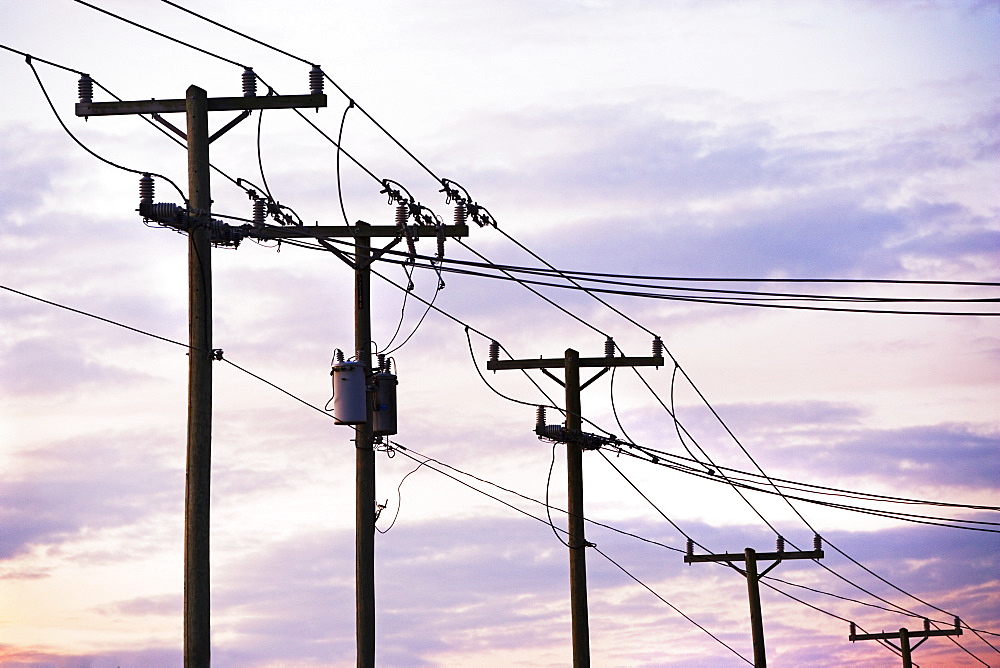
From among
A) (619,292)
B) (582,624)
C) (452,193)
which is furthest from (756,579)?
(452,193)

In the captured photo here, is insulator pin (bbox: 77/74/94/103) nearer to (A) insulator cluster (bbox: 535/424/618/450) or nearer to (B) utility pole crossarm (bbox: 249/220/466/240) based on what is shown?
(B) utility pole crossarm (bbox: 249/220/466/240)

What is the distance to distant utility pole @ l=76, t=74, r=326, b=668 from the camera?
55.1 feet

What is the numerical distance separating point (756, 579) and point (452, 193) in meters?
24.4

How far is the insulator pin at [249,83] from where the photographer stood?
18.3 meters

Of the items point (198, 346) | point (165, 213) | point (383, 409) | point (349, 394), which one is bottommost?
point (198, 346)

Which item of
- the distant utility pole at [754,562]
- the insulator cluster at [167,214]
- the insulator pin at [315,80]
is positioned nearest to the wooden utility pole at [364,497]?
the insulator pin at [315,80]

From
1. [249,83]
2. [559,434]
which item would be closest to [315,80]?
[249,83]

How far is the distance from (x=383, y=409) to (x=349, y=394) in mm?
1373

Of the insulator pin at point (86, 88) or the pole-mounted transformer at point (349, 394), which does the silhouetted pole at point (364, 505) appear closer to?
the pole-mounted transformer at point (349, 394)

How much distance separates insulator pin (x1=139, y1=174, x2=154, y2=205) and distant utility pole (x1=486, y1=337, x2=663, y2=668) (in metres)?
15.8

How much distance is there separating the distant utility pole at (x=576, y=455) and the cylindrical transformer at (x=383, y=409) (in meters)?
9.91

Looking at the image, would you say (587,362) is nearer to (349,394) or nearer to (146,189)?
(349,394)

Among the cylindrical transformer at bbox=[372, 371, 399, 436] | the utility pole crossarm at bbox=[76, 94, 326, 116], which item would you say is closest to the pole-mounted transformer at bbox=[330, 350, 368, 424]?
the cylindrical transformer at bbox=[372, 371, 399, 436]

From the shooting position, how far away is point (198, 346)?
17.1 m
